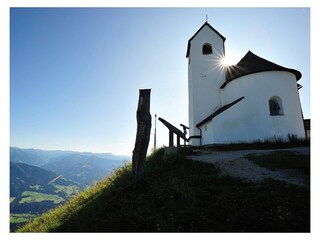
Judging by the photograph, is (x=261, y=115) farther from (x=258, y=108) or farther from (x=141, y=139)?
(x=141, y=139)

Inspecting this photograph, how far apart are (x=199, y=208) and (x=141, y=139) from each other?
282cm

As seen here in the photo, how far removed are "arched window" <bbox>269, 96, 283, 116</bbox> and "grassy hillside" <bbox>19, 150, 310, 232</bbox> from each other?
11009 millimetres

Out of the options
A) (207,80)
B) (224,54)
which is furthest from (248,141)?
(224,54)

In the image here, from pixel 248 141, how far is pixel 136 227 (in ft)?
40.9

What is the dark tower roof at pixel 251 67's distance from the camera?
15.1 metres

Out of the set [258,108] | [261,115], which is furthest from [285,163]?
[258,108]

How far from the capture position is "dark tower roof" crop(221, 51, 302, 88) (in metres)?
15.1

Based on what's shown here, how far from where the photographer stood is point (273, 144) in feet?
42.8

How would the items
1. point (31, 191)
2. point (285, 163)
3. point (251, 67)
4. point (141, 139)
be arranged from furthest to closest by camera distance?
point (31, 191) → point (251, 67) → point (285, 163) → point (141, 139)

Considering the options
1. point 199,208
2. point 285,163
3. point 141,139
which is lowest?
point 199,208

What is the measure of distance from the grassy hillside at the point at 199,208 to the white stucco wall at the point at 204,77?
12761 millimetres

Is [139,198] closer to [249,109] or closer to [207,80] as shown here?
[249,109]

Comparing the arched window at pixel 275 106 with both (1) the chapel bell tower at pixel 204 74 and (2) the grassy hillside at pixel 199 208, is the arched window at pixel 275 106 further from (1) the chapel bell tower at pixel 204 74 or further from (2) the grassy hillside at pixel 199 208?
(2) the grassy hillside at pixel 199 208

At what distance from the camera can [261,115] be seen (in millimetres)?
14555
